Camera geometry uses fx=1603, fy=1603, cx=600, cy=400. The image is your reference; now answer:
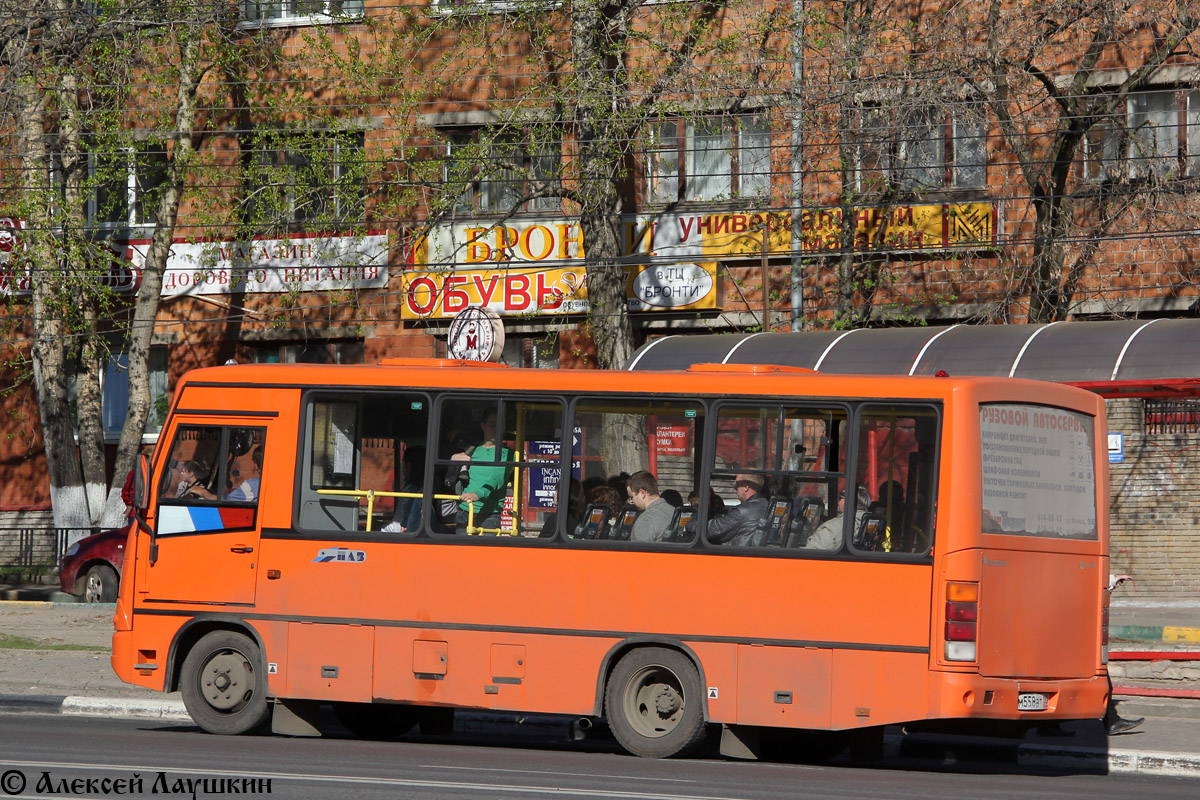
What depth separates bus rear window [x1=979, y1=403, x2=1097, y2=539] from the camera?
10.4m

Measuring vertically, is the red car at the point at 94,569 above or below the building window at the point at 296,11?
below

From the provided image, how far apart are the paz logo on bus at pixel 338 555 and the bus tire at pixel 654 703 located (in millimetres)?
2006

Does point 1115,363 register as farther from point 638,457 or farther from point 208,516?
point 208,516

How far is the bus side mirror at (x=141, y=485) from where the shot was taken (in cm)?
1198

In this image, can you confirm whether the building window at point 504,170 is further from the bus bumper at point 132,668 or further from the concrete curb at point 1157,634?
the bus bumper at point 132,668

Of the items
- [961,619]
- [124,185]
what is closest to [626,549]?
[961,619]

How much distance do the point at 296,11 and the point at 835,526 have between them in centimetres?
1982

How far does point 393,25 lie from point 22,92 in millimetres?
6239

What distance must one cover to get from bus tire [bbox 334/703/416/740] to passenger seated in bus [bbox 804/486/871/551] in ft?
12.1

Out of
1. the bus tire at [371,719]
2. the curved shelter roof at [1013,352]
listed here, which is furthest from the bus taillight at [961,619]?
the curved shelter roof at [1013,352]

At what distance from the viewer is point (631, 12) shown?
24047 mm

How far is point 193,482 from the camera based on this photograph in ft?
39.5

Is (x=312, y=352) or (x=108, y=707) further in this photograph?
(x=312, y=352)

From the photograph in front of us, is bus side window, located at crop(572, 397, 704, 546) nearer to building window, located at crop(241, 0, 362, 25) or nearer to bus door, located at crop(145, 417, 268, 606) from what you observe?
bus door, located at crop(145, 417, 268, 606)
